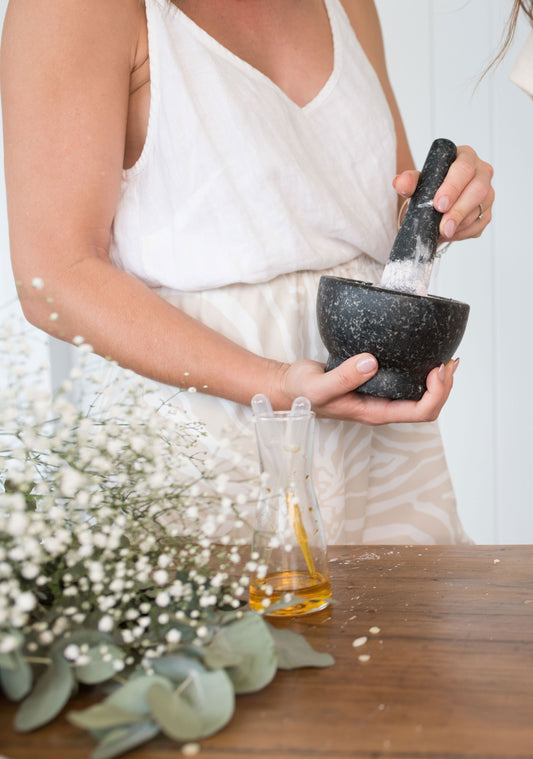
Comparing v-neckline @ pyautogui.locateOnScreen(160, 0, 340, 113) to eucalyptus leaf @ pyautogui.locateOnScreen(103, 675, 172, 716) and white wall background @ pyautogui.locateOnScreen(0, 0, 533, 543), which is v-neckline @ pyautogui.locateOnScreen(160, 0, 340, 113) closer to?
eucalyptus leaf @ pyautogui.locateOnScreen(103, 675, 172, 716)

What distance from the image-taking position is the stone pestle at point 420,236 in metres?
0.83

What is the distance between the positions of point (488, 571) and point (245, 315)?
41cm

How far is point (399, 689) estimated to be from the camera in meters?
0.48

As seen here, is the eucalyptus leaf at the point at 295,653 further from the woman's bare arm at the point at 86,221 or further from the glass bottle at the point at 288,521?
the woman's bare arm at the point at 86,221

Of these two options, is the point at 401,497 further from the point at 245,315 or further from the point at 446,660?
the point at 446,660

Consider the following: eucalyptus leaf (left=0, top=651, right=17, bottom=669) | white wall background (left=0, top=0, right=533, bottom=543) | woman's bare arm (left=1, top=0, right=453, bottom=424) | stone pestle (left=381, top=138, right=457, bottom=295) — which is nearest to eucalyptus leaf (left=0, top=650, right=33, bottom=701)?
eucalyptus leaf (left=0, top=651, right=17, bottom=669)

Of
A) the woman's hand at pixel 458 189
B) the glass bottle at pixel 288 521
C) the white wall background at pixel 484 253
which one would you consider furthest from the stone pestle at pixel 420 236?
the white wall background at pixel 484 253

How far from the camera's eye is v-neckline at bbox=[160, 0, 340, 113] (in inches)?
35.8

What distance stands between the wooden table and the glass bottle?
27 millimetres

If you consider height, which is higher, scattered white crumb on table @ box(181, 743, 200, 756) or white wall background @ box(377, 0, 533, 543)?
white wall background @ box(377, 0, 533, 543)

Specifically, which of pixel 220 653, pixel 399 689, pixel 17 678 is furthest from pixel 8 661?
pixel 399 689

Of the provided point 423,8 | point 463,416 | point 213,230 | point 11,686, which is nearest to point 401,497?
point 213,230

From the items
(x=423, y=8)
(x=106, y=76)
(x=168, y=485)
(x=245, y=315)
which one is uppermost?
(x=423, y=8)

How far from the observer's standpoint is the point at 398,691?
0.47 m
